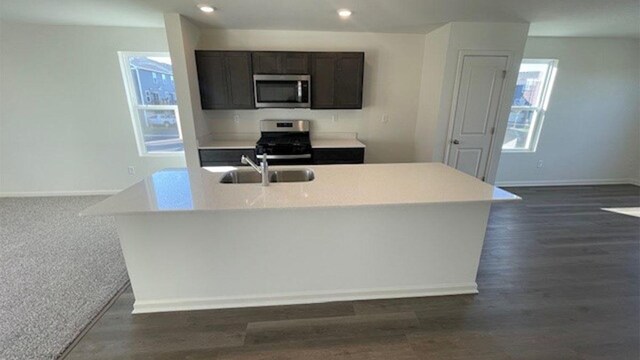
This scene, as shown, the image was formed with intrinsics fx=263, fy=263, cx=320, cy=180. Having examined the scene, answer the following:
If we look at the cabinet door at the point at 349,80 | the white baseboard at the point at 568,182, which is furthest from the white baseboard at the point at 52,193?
the white baseboard at the point at 568,182

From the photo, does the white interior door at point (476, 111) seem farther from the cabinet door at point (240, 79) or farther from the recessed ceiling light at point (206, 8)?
the recessed ceiling light at point (206, 8)

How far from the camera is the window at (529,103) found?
13.8 ft

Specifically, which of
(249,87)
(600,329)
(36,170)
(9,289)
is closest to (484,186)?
(600,329)

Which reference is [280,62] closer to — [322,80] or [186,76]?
[322,80]

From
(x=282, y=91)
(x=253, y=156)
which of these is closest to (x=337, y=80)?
(x=282, y=91)

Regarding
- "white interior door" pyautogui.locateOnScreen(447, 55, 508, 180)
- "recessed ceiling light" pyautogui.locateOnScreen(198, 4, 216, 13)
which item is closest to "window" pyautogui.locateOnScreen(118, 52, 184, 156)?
"recessed ceiling light" pyautogui.locateOnScreen(198, 4, 216, 13)

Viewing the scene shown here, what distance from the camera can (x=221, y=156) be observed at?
3.48 meters

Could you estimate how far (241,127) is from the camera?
395 centimetres

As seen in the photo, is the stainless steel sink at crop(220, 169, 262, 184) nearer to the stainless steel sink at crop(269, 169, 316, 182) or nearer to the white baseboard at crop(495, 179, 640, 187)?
the stainless steel sink at crop(269, 169, 316, 182)

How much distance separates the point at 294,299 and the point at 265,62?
2.90m

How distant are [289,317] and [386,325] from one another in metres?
0.66

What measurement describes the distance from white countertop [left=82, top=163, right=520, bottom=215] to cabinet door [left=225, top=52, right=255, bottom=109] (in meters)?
1.68

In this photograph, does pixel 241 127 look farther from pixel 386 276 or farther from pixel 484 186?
pixel 484 186

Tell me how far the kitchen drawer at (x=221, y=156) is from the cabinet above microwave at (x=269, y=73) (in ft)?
2.01
